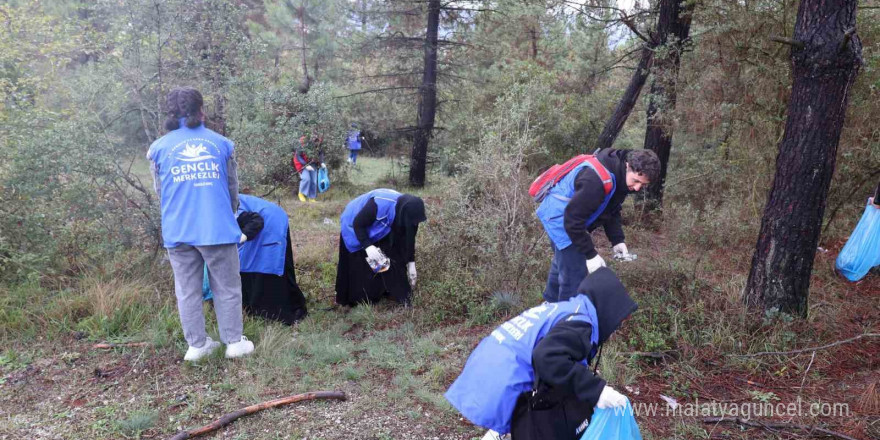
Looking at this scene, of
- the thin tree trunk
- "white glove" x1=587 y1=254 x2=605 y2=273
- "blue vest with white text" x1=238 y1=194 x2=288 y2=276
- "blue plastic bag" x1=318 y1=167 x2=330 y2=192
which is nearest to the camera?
"white glove" x1=587 y1=254 x2=605 y2=273

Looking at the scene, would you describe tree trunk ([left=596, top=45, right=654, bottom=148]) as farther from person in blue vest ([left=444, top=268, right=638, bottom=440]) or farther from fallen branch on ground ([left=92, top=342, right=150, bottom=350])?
fallen branch on ground ([left=92, top=342, right=150, bottom=350])

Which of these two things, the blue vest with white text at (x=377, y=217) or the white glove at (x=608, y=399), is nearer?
the white glove at (x=608, y=399)

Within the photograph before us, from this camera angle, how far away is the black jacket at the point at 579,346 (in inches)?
76.4

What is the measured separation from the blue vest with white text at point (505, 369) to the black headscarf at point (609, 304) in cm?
4

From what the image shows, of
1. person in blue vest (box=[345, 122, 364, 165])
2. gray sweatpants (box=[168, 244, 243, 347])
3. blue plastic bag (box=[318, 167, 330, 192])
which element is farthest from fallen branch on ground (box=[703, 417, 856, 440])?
person in blue vest (box=[345, 122, 364, 165])

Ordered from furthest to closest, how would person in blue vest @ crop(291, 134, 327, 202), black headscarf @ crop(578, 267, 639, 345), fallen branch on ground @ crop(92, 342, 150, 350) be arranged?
person in blue vest @ crop(291, 134, 327, 202), fallen branch on ground @ crop(92, 342, 150, 350), black headscarf @ crop(578, 267, 639, 345)

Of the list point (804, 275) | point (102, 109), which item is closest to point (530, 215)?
point (804, 275)

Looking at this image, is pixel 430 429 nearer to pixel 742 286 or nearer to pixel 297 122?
pixel 742 286

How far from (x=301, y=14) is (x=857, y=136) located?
1545cm

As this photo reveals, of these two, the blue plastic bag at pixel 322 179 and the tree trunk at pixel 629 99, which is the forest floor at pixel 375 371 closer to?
the tree trunk at pixel 629 99

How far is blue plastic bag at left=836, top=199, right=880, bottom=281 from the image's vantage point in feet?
17.4

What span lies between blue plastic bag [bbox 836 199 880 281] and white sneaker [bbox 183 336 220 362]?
6020 mm

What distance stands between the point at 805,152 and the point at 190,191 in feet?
13.9

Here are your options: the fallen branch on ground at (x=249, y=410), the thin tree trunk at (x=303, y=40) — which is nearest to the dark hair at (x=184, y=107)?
the fallen branch on ground at (x=249, y=410)
